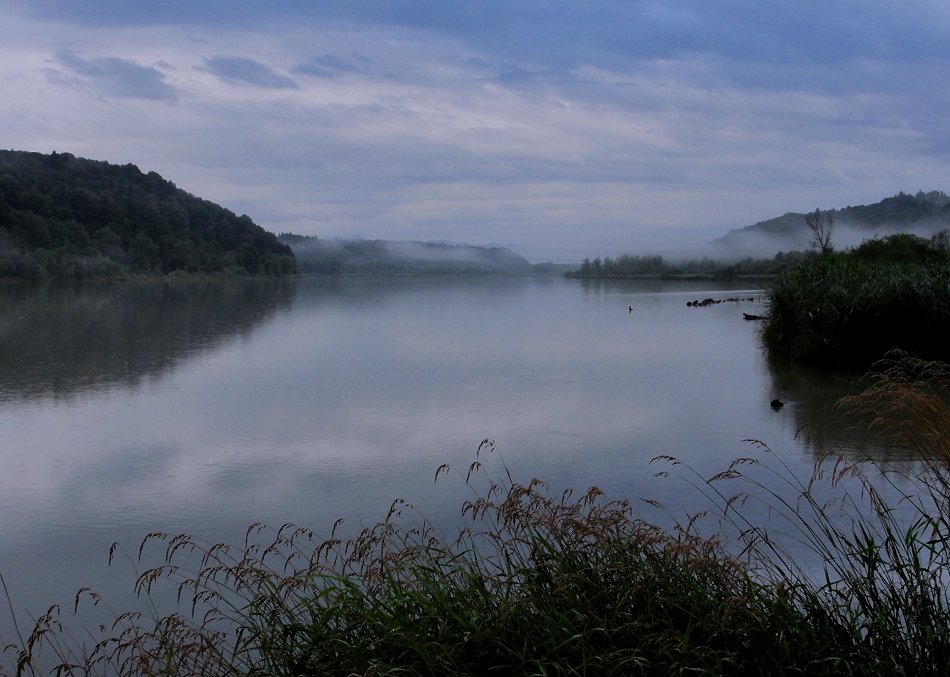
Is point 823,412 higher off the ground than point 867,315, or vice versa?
point 867,315

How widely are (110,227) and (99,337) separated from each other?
45110 mm

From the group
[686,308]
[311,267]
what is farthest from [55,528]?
[311,267]

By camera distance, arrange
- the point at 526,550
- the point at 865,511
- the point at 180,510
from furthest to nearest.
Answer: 1. the point at 180,510
2. the point at 865,511
3. the point at 526,550

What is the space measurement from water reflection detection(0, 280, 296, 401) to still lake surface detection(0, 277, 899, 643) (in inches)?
3.3

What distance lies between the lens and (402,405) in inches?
333

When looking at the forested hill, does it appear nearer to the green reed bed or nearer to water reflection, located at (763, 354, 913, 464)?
the green reed bed

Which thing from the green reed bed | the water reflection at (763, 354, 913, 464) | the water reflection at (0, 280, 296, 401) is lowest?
the water reflection at (0, 280, 296, 401)

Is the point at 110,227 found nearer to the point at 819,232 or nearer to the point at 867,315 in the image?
the point at 819,232

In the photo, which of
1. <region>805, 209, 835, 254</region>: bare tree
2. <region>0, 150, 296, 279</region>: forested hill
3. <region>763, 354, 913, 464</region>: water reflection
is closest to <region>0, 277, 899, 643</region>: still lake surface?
<region>763, 354, 913, 464</region>: water reflection

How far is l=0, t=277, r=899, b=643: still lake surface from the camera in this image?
4824 millimetres

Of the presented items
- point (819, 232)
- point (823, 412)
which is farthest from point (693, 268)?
point (823, 412)

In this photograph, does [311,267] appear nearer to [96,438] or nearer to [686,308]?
[686,308]

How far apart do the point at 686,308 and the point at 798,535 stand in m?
23.0

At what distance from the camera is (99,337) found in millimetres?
14703
